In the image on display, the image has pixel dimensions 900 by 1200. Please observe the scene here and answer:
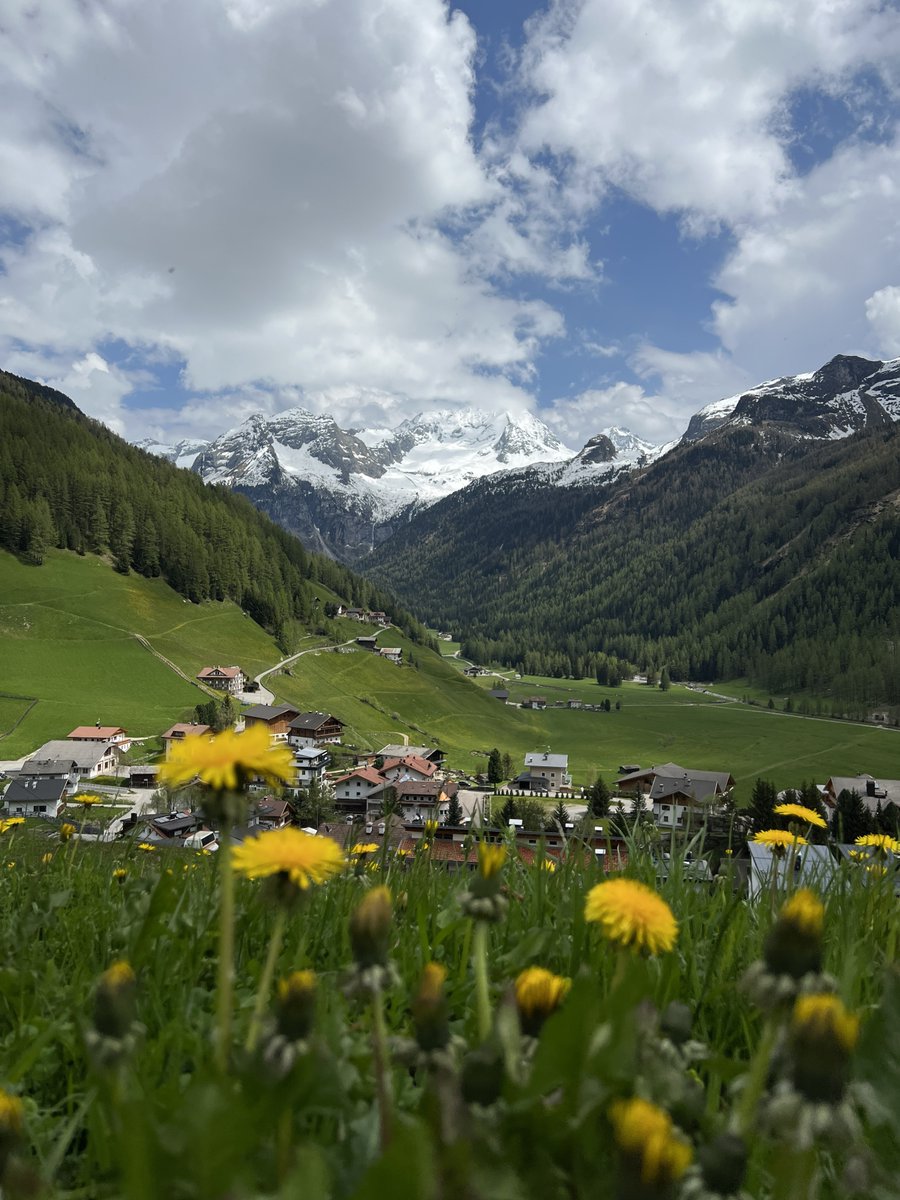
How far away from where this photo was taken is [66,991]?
2.58 metres

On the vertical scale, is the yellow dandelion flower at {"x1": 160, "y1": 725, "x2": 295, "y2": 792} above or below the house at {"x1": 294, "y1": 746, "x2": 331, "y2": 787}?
above

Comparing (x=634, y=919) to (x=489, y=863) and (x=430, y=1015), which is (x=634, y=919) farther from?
(x=430, y=1015)

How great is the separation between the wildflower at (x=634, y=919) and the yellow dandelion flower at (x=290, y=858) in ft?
2.26

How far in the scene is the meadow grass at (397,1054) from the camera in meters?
1.00

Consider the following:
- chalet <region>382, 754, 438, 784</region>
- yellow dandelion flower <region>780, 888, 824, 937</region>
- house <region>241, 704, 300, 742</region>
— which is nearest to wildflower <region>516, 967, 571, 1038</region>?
yellow dandelion flower <region>780, 888, 824, 937</region>

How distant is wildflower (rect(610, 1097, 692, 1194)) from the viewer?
33.3 inches

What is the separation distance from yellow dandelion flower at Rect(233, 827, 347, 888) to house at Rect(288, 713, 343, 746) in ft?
354

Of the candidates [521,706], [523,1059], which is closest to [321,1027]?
[523,1059]

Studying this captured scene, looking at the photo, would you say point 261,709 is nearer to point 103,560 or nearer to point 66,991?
point 103,560

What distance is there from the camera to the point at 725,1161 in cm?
99

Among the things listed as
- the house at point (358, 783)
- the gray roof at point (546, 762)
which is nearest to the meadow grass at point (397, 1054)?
the house at point (358, 783)

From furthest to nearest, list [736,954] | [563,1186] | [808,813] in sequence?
[808,813]
[736,954]
[563,1186]

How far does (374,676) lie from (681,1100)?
155 meters

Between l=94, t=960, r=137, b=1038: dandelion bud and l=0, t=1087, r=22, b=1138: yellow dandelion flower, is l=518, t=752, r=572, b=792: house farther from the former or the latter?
l=0, t=1087, r=22, b=1138: yellow dandelion flower
